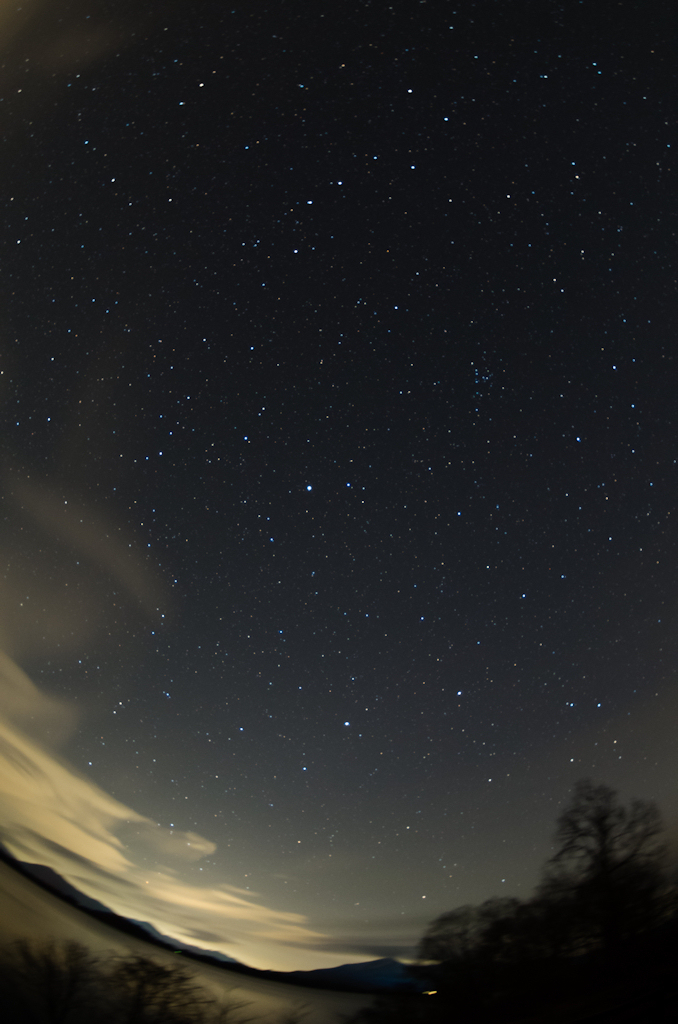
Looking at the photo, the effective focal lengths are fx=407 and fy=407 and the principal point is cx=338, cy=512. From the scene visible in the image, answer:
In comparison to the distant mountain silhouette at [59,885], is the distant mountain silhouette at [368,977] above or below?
above

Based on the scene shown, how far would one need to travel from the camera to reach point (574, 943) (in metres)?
3.33

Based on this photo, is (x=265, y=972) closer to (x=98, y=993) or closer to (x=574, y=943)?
(x=98, y=993)

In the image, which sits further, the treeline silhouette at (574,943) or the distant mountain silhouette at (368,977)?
the distant mountain silhouette at (368,977)

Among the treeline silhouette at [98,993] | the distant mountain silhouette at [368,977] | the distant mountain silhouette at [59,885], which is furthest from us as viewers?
the distant mountain silhouette at [59,885]

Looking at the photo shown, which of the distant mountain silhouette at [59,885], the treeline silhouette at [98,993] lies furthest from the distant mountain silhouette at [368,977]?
the distant mountain silhouette at [59,885]

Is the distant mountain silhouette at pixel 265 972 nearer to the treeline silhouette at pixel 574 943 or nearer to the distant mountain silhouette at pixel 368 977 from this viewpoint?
the distant mountain silhouette at pixel 368 977

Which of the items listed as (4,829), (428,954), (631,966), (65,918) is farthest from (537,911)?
(4,829)

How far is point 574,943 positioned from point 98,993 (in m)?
3.88

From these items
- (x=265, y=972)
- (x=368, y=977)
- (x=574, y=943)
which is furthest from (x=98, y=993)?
(x=574, y=943)

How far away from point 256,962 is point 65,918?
1.90 metres

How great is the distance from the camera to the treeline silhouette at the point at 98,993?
314 centimetres

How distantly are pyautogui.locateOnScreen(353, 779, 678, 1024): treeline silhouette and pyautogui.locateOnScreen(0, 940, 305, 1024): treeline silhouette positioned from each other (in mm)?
1232

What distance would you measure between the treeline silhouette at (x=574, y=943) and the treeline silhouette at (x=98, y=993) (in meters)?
1.23

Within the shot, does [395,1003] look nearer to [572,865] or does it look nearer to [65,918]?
[572,865]
